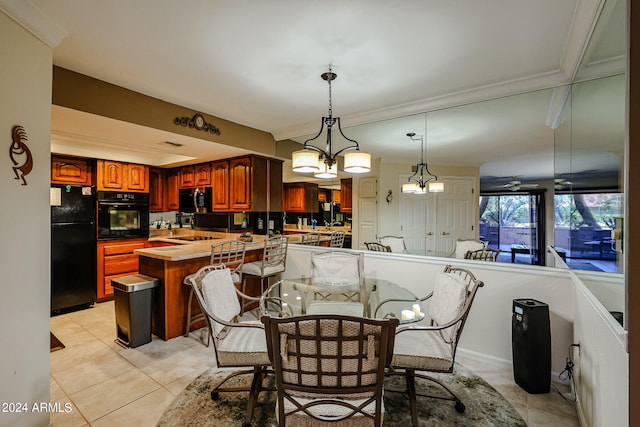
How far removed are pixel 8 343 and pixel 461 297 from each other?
2561 mm

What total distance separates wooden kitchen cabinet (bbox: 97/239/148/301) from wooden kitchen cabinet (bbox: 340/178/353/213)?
337cm

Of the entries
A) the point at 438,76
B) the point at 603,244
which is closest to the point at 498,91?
the point at 438,76

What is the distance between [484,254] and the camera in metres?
2.89

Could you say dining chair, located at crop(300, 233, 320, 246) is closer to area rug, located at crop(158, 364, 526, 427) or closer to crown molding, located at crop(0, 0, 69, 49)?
area rug, located at crop(158, 364, 526, 427)

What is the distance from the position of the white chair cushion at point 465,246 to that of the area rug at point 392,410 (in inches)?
48.3

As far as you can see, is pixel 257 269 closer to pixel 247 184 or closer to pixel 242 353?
pixel 247 184

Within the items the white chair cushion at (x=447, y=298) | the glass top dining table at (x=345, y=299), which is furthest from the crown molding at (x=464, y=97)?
the glass top dining table at (x=345, y=299)

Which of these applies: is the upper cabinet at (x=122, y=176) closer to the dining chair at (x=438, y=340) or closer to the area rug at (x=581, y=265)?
the dining chair at (x=438, y=340)

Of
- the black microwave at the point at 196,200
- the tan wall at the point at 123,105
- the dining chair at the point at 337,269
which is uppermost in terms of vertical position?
the tan wall at the point at 123,105

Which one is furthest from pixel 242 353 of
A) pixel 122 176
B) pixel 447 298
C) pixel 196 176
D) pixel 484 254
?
pixel 122 176

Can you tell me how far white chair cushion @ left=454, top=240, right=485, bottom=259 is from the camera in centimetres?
301

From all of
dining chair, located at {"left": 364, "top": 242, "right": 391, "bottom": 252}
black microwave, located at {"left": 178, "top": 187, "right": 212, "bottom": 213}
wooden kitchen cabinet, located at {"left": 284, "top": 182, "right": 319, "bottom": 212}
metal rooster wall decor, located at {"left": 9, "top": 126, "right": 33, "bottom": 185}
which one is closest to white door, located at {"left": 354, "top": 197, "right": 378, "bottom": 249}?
dining chair, located at {"left": 364, "top": 242, "right": 391, "bottom": 252}

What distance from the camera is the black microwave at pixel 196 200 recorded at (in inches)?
190

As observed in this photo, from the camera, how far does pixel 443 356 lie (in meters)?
1.76
